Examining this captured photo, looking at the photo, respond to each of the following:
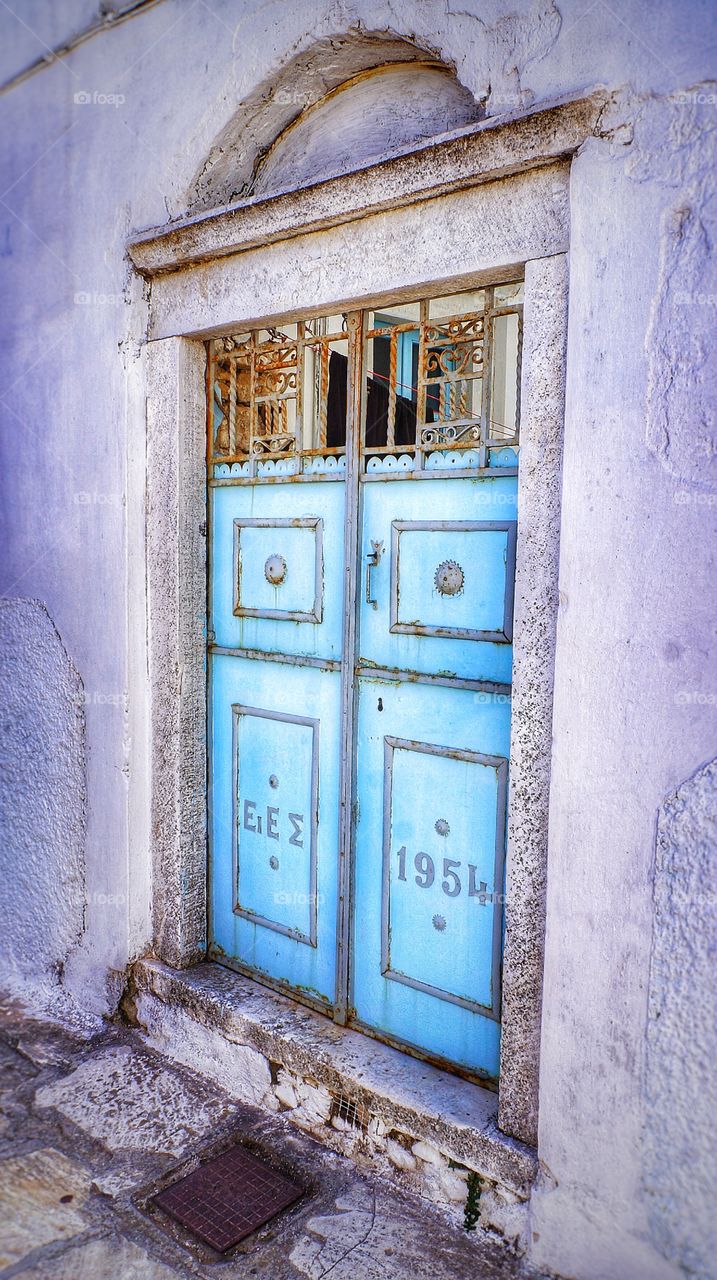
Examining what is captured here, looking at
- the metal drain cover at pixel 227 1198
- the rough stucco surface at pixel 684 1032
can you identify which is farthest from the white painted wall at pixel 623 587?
the metal drain cover at pixel 227 1198

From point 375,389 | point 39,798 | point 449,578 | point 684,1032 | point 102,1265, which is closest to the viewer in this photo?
point 684,1032

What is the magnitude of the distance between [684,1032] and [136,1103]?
6.40 ft

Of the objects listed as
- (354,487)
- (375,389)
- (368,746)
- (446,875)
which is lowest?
(446,875)

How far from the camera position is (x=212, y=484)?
3.35 m

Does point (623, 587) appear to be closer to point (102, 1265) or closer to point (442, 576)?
point (442, 576)

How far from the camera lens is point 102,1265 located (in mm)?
2326

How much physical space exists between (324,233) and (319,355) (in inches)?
15.6

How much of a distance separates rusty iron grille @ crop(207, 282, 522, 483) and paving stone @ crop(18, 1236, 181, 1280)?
239 centimetres

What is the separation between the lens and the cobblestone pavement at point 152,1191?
2324 mm

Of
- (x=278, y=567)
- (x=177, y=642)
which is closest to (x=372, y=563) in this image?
(x=278, y=567)

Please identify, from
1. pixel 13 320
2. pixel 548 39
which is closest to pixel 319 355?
pixel 548 39

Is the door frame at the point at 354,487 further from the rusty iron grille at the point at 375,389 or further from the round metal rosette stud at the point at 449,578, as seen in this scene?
the round metal rosette stud at the point at 449,578

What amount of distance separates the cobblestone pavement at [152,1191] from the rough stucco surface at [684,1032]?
55 centimetres

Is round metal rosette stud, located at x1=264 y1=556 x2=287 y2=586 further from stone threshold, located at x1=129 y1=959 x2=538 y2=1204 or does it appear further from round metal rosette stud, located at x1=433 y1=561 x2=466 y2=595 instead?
stone threshold, located at x1=129 y1=959 x2=538 y2=1204
